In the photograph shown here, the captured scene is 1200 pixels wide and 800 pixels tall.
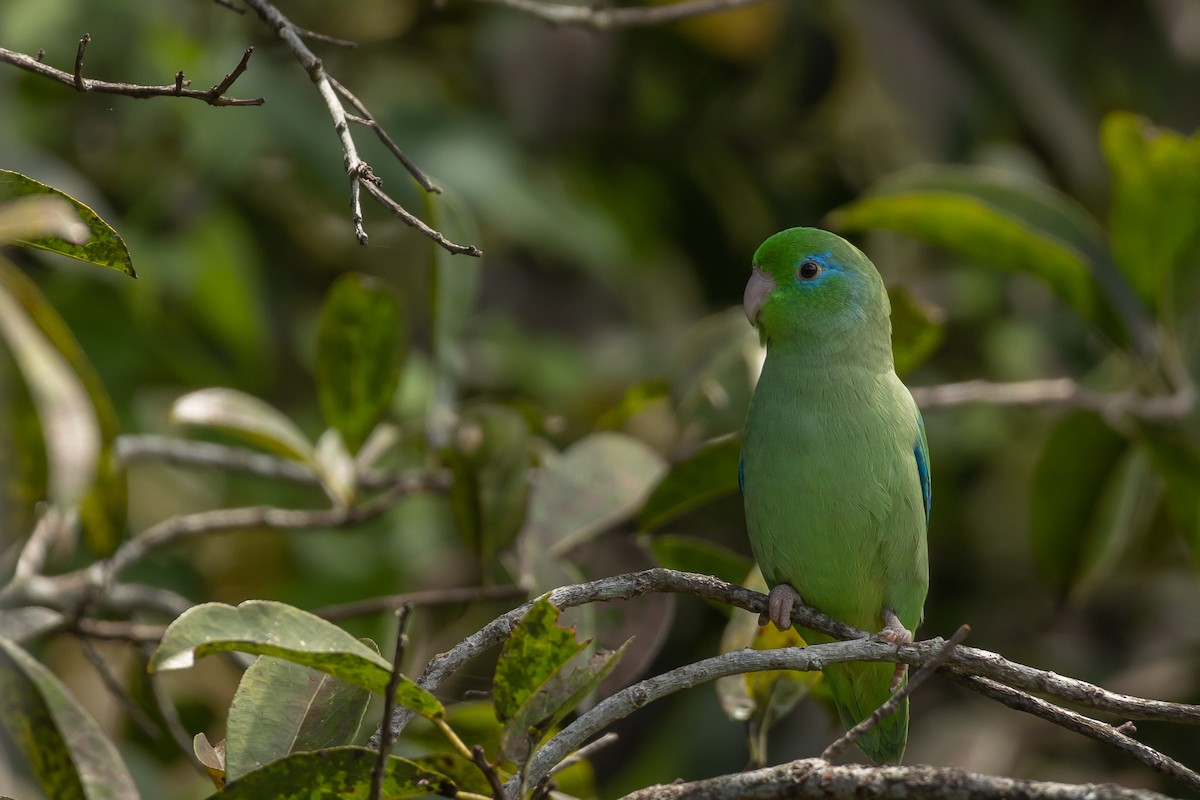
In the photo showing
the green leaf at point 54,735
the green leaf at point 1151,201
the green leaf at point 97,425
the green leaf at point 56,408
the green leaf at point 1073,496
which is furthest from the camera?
the green leaf at point 1073,496

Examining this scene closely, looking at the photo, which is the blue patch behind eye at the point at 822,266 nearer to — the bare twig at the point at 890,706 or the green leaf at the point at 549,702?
the bare twig at the point at 890,706

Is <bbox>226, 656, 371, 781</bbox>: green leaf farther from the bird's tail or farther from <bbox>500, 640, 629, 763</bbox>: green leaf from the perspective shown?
the bird's tail

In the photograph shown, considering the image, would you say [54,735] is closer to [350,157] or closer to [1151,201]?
[350,157]

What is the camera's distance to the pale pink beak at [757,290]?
2707 millimetres

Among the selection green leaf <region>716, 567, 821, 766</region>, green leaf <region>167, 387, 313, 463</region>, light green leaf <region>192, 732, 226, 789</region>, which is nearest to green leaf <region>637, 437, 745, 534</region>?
green leaf <region>716, 567, 821, 766</region>

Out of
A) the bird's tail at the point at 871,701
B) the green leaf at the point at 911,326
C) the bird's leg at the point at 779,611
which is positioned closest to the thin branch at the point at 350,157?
the bird's leg at the point at 779,611

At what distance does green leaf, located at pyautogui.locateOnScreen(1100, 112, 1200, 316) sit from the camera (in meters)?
3.43

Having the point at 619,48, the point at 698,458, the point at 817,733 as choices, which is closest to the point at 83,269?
the point at 619,48

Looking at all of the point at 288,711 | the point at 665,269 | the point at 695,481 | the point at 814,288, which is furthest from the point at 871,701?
the point at 665,269

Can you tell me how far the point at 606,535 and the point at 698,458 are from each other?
0.40 meters

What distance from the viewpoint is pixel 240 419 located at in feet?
9.93

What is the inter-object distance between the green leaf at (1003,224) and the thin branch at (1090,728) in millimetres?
1764

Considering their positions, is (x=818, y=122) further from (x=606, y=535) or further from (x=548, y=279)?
(x=606, y=535)

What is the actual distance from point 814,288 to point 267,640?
4.76ft
